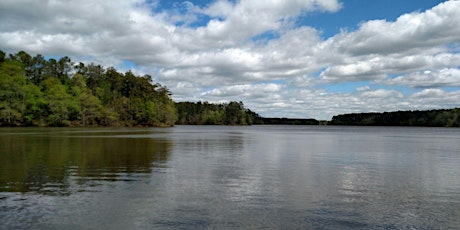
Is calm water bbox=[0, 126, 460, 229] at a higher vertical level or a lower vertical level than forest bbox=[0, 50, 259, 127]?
lower

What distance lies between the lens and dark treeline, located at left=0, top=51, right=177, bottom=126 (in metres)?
112

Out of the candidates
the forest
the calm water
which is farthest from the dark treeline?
the calm water

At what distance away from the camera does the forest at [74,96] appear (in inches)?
4405

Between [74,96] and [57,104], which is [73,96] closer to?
[74,96]

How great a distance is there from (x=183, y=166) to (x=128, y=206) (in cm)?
1061

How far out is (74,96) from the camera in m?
134

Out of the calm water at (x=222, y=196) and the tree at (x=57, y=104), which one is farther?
the tree at (x=57, y=104)

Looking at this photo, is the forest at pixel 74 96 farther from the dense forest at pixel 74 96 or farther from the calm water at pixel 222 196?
the calm water at pixel 222 196

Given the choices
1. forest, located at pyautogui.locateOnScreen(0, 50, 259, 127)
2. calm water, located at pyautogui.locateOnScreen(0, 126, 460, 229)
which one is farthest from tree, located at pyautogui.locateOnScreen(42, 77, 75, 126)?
calm water, located at pyautogui.locateOnScreen(0, 126, 460, 229)

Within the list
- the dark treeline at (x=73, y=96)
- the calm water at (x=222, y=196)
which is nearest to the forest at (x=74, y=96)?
the dark treeline at (x=73, y=96)

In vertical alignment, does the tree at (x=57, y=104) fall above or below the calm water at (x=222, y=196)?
above

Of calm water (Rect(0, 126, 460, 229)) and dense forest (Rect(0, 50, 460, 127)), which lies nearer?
calm water (Rect(0, 126, 460, 229))

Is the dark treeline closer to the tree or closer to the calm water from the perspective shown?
the tree

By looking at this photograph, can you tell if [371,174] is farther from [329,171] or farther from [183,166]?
[183,166]
